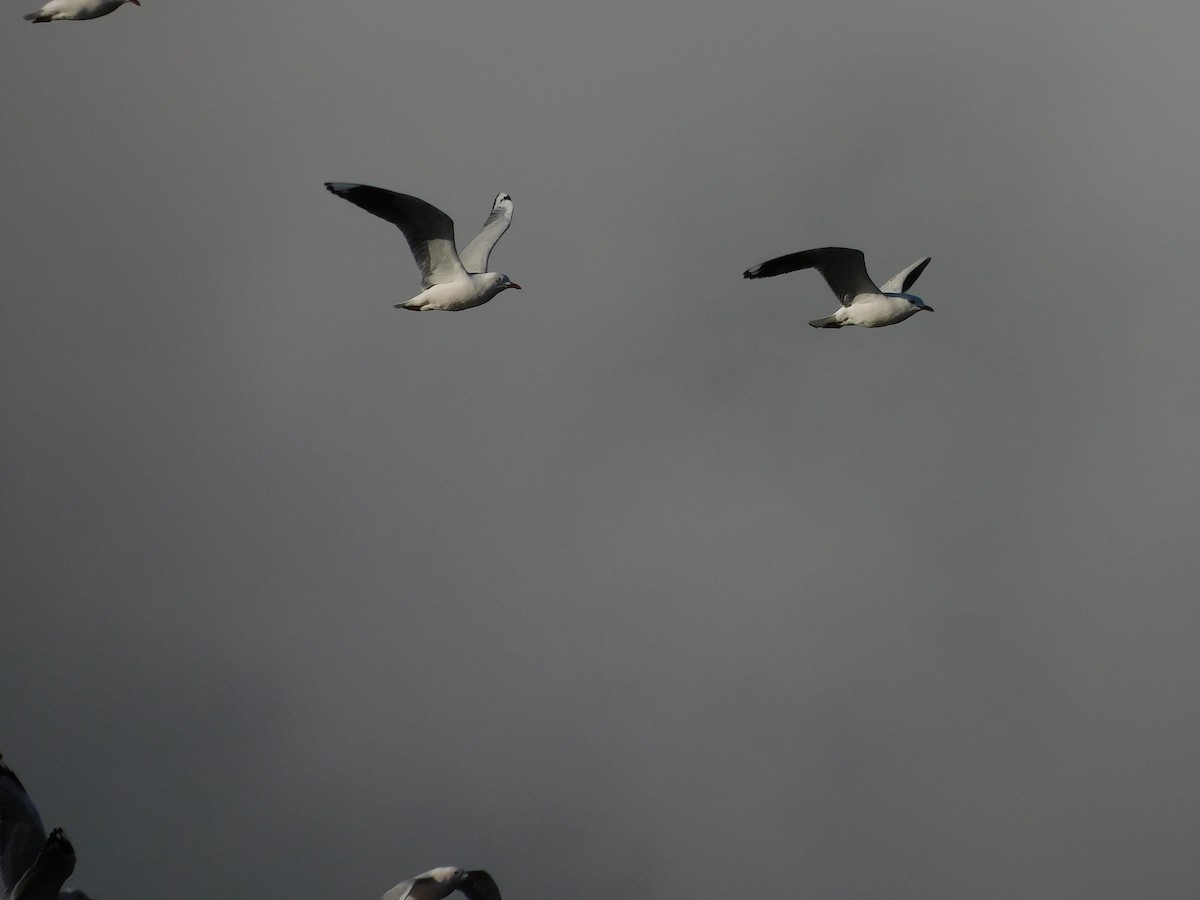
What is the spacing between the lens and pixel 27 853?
2305 centimetres

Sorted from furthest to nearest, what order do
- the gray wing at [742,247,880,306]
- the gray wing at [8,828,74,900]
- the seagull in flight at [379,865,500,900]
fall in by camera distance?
the gray wing at [742,247,880,306] → the seagull in flight at [379,865,500,900] → the gray wing at [8,828,74,900]

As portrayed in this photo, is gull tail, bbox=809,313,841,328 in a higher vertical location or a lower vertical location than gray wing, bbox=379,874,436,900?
higher

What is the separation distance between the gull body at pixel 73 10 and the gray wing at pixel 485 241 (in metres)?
7.19

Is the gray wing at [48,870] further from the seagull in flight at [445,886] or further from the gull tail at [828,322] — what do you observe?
the gull tail at [828,322]

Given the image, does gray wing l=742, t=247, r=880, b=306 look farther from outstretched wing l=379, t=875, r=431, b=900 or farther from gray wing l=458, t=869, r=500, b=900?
outstretched wing l=379, t=875, r=431, b=900

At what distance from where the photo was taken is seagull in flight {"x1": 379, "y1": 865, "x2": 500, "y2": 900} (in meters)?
24.1

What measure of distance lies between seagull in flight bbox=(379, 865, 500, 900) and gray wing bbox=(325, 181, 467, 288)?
32.7ft

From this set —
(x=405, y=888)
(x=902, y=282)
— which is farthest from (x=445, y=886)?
(x=902, y=282)

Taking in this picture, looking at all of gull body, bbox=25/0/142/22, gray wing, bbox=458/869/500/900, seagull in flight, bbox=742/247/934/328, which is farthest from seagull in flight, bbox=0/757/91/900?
seagull in flight, bbox=742/247/934/328

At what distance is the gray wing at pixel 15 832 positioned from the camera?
22.8m

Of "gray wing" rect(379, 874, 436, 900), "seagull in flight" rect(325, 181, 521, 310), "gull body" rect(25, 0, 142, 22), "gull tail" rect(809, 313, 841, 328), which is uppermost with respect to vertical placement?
"gull body" rect(25, 0, 142, 22)

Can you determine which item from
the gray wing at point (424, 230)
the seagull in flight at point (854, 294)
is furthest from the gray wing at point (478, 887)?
the seagull in flight at point (854, 294)

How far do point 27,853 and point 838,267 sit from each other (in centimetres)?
1635

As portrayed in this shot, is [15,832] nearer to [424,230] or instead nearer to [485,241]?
[424,230]
